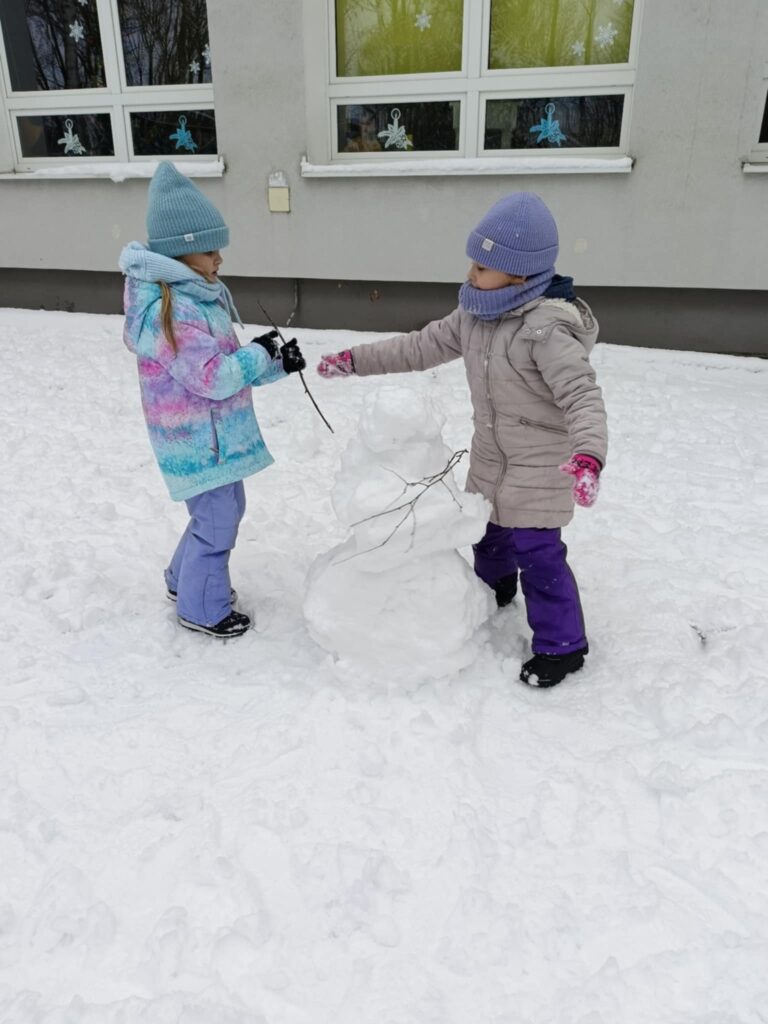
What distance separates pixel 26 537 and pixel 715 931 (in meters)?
3.12

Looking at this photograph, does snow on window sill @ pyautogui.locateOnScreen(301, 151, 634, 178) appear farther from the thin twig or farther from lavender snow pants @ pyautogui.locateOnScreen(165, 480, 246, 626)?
the thin twig

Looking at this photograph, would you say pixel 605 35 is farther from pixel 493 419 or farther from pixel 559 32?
pixel 493 419

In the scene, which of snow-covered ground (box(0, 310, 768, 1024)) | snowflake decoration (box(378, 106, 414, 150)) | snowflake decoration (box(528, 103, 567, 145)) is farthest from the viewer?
snowflake decoration (box(378, 106, 414, 150))

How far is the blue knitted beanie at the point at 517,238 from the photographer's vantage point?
2.36 metres

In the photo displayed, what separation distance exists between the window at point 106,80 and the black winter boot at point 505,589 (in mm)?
6218

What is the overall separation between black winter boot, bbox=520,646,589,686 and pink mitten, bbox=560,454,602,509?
78 centimetres

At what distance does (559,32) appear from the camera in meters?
6.49

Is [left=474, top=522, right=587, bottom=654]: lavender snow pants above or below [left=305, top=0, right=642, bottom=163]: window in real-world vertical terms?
below

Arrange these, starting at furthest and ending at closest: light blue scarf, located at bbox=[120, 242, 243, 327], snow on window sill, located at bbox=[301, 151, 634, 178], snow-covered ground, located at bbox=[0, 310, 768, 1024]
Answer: snow on window sill, located at bbox=[301, 151, 634, 178], light blue scarf, located at bbox=[120, 242, 243, 327], snow-covered ground, located at bbox=[0, 310, 768, 1024]

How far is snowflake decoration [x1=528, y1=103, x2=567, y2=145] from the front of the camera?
21.9ft

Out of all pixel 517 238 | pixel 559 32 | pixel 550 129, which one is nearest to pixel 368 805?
pixel 517 238

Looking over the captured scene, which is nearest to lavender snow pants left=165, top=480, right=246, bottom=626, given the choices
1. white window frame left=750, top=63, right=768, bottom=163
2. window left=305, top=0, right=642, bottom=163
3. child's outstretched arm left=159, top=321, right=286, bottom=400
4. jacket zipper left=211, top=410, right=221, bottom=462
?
jacket zipper left=211, top=410, right=221, bottom=462

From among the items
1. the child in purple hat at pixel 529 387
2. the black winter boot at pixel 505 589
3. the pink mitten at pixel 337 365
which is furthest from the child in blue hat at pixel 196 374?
the black winter boot at pixel 505 589

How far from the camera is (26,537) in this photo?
3580 millimetres
